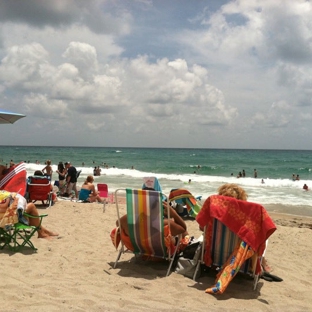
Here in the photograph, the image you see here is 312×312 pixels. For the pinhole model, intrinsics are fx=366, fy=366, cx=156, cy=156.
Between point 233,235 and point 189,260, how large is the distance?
78 centimetres

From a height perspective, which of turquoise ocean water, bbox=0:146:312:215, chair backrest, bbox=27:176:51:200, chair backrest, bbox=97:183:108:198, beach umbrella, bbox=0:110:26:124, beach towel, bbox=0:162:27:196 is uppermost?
beach umbrella, bbox=0:110:26:124

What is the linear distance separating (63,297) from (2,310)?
1.76 feet

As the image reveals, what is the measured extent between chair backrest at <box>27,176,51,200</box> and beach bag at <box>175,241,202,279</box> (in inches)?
221

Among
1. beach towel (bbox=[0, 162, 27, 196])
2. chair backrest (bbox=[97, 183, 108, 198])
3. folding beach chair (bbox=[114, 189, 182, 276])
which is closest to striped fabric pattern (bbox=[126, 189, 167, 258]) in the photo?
folding beach chair (bbox=[114, 189, 182, 276])

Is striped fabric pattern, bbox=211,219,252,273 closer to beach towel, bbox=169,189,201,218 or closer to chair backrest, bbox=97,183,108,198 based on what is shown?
beach towel, bbox=169,189,201,218

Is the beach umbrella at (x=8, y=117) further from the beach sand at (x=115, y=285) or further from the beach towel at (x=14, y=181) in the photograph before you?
the beach sand at (x=115, y=285)

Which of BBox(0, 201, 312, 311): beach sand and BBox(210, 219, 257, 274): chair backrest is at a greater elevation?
BBox(210, 219, 257, 274): chair backrest

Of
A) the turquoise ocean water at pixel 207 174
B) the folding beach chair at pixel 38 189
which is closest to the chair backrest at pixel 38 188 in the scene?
the folding beach chair at pixel 38 189

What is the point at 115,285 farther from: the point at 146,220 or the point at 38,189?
the point at 38,189

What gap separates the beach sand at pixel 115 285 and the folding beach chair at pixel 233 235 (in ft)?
0.78

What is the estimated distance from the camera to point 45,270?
407cm

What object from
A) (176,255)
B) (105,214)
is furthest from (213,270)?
(105,214)

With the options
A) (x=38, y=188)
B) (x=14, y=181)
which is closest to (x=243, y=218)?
(x=14, y=181)

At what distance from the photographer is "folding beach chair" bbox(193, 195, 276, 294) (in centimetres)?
362
